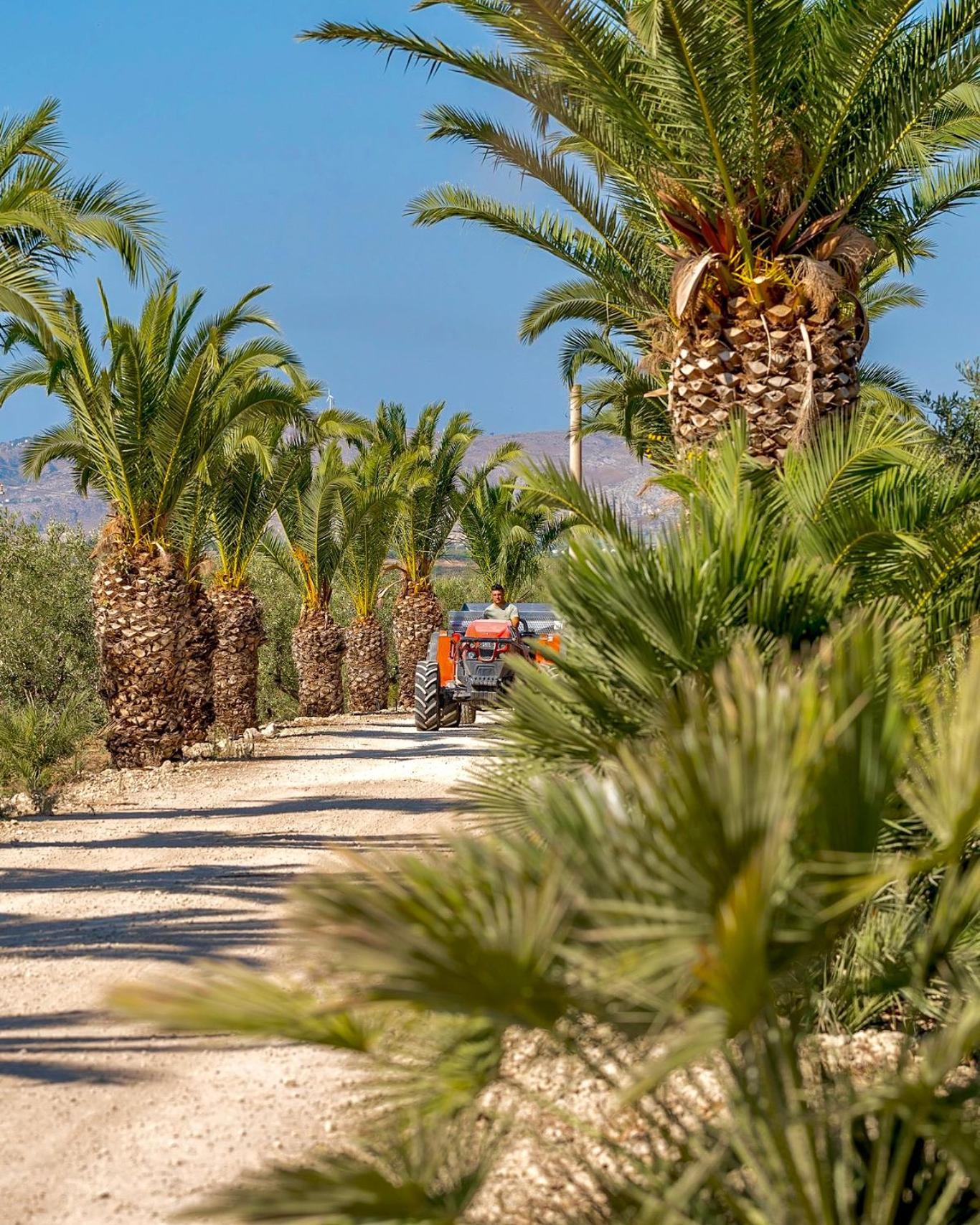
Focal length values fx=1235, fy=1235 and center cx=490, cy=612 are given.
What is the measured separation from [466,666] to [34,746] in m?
6.74

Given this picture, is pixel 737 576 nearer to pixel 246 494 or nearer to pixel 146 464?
pixel 146 464

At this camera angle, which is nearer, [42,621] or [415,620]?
[42,621]

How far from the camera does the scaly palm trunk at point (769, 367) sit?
27.6 feet

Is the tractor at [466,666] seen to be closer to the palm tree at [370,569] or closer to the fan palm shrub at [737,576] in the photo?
the palm tree at [370,569]

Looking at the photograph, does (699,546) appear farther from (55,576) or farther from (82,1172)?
(55,576)

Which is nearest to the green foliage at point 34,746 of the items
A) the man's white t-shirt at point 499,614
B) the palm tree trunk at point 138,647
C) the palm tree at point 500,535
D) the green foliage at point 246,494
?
the palm tree trunk at point 138,647

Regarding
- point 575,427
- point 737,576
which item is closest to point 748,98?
point 737,576

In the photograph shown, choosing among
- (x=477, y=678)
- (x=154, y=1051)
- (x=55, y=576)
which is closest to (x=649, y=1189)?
(x=154, y=1051)

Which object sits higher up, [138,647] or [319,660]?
[138,647]

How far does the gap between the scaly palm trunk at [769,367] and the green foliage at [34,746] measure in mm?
6824

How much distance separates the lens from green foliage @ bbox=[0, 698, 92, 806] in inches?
460

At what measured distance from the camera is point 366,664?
93.7 ft

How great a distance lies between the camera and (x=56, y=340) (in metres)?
13.5

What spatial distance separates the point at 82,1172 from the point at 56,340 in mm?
11464
